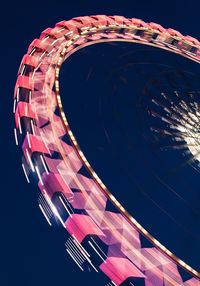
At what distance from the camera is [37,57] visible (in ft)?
43.8

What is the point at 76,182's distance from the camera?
30.2 feet

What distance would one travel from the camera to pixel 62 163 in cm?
955

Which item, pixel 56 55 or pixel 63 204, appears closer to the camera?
pixel 63 204

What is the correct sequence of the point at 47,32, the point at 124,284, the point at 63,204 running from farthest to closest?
the point at 47,32
the point at 63,204
the point at 124,284

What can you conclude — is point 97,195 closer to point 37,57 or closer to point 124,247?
point 124,247

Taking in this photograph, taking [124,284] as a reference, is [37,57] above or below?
above

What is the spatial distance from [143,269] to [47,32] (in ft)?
31.1

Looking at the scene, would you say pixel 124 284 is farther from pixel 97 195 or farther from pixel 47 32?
pixel 47 32

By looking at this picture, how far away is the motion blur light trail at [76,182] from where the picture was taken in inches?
320

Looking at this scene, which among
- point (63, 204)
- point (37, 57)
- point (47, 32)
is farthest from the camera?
point (47, 32)

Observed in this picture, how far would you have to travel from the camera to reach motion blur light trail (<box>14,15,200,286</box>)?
8.12 m

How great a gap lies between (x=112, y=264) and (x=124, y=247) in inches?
32.4

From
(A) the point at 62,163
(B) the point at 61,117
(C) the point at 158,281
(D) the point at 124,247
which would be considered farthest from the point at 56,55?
(C) the point at 158,281

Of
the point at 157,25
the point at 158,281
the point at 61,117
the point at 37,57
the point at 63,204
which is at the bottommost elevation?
the point at 158,281
